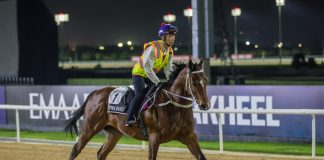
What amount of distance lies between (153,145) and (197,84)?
2.81ft

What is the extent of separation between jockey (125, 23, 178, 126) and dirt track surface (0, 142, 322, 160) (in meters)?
2.71

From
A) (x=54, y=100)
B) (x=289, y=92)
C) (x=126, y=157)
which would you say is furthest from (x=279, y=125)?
(x=54, y=100)

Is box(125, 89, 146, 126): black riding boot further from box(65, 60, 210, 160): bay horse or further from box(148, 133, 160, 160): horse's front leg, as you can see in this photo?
box(148, 133, 160, 160): horse's front leg

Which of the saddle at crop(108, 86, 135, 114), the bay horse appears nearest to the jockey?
the bay horse

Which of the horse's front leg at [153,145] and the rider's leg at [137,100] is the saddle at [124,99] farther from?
the horse's front leg at [153,145]

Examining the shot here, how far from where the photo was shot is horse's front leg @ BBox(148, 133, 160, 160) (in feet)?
22.1

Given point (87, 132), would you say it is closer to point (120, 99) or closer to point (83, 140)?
point (83, 140)

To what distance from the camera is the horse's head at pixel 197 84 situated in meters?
6.54

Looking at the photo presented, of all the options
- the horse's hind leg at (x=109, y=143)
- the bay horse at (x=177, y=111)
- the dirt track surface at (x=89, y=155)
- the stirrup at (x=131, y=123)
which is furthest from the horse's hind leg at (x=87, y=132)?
the dirt track surface at (x=89, y=155)

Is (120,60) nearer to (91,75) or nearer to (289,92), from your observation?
(91,75)

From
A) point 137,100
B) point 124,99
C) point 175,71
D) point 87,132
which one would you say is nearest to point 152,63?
point 175,71

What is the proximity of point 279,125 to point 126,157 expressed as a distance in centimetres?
293

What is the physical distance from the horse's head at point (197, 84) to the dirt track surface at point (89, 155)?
3.11 meters

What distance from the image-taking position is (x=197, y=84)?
666 centimetres
